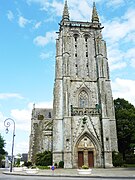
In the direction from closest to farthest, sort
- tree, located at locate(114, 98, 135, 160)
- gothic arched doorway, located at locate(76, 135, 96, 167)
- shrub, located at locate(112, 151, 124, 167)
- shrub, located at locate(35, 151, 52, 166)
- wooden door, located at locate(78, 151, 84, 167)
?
shrub, located at locate(112, 151, 124, 167)
wooden door, located at locate(78, 151, 84, 167)
gothic arched doorway, located at locate(76, 135, 96, 167)
shrub, located at locate(35, 151, 52, 166)
tree, located at locate(114, 98, 135, 160)

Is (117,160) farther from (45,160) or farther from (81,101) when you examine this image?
(45,160)

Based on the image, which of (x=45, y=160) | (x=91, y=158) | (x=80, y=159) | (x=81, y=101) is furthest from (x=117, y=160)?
(x=45, y=160)

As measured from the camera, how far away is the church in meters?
32.5

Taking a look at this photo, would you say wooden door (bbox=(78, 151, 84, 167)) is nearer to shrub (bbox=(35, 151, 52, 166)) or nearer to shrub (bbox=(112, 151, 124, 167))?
shrub (bbox=(112, 151, 124, 167))

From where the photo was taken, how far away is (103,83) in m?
36.3

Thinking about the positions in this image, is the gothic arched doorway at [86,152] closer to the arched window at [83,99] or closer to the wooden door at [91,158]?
the wooden door at [91,158]

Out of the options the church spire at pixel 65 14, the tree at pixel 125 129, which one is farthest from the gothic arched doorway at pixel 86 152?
the church spire at pixel 65 14

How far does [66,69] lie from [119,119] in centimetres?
1360

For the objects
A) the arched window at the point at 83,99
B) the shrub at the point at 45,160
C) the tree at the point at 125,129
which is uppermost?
the arched window at the point at 83,99

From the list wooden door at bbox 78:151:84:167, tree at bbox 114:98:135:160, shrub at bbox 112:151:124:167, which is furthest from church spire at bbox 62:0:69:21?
shrub at bbox 112:151:124:167

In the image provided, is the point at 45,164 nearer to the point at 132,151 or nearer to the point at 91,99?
the point at 91,99

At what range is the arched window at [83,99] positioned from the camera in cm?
3697

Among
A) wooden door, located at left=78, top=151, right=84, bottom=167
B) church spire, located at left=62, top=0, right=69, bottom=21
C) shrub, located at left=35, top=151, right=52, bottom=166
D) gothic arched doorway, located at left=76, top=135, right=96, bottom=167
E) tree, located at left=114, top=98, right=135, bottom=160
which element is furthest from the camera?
church spire, located at left=62, top=0, right=69, bottom=21

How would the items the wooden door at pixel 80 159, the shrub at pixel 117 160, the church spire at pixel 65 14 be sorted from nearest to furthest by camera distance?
the shrub at pixel 117 160 → the wooden door at pixel 80 159 → the church spire at pixel 65 14
